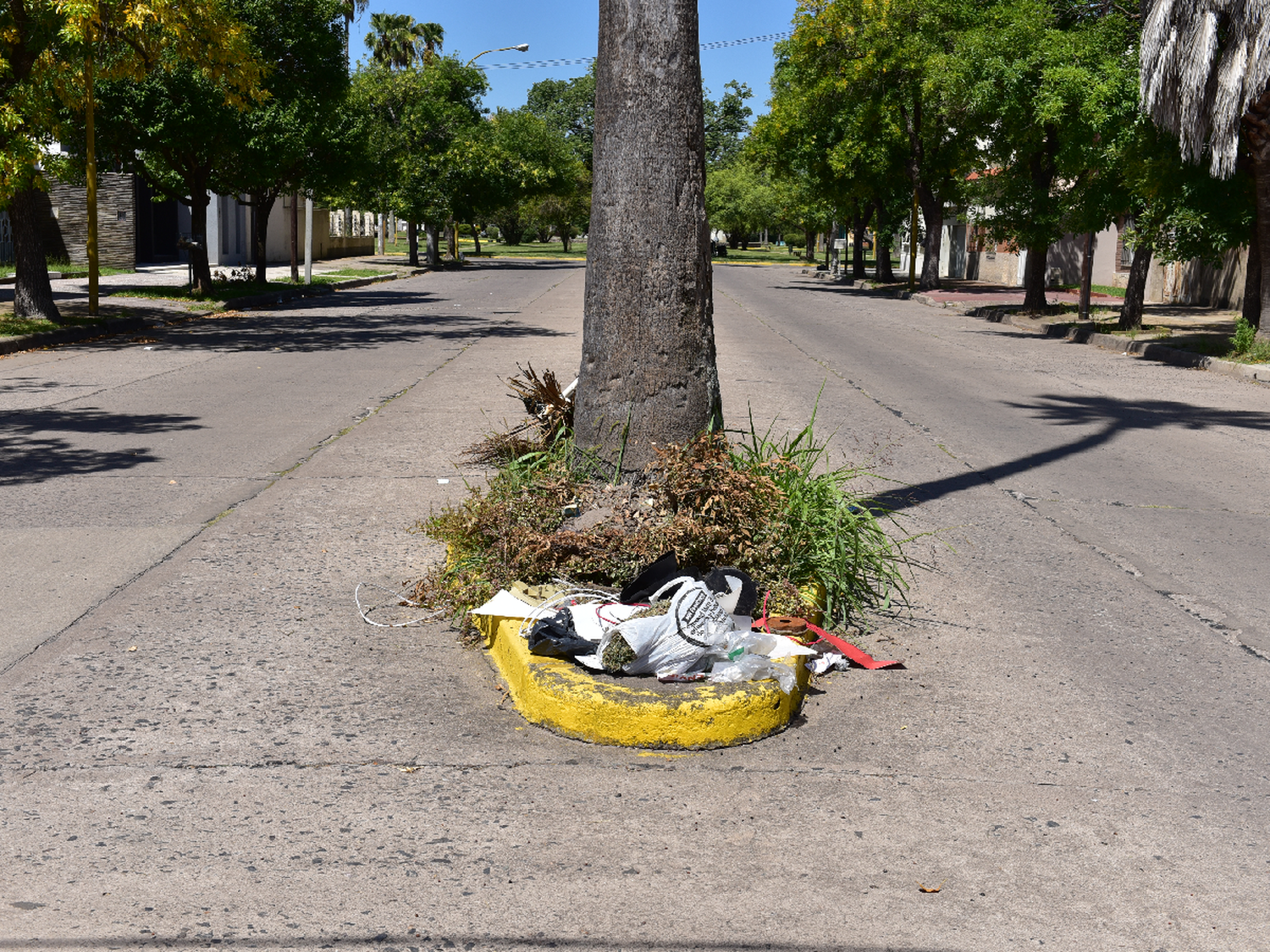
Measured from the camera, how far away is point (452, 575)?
231 inches

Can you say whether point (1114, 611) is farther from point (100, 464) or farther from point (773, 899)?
point (100, 464)

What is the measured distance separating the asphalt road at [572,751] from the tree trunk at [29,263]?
1051 centimetres

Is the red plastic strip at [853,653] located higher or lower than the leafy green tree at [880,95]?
lower

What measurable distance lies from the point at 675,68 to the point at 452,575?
8.89ft

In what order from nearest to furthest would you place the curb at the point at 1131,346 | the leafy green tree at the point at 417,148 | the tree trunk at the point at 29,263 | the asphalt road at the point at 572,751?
the asphalt road at the point at 572,751 < the curb at the point at 1131,346 < the tree trunk at the point at 29,263 < the leafy green tree at the point at 417,148

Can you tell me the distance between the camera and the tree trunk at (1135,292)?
22016 millimetres

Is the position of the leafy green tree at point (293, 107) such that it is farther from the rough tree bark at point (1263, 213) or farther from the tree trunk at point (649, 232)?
the tree trunk at point (649, 232)

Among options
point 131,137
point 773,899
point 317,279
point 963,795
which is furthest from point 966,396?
point 317,279

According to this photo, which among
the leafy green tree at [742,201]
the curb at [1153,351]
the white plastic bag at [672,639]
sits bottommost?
the white plastic bag at [672,639]

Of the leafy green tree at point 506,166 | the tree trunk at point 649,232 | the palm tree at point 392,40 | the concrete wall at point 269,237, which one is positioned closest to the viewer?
the tree trunk at point 649,232

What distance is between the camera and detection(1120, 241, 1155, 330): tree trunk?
22.0 m

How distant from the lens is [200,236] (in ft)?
84.6

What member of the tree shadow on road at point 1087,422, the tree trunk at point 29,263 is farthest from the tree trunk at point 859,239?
the tree shadow on road at point 1087,422

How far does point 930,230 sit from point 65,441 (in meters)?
32.5
